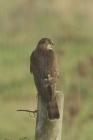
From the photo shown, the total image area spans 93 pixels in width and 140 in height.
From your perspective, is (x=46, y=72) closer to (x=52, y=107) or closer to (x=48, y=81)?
(x=48, y=81)

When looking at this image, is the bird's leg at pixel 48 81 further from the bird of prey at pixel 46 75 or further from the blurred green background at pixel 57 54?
the blurred green background at pixel 57 54

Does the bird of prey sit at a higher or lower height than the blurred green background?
higher

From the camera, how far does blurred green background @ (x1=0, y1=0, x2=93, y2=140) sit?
33.3 feet

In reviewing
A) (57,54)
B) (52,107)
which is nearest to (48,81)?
(52,107)

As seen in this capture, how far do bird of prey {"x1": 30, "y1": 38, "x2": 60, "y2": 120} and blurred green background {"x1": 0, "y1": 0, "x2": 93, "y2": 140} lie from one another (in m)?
4.36

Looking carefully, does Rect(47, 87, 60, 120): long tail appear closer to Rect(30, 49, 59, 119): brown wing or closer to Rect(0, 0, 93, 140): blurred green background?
Rect(30, 49, 59, 119): brown wing

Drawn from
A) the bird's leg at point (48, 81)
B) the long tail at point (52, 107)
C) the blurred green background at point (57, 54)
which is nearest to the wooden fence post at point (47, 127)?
the long tail at point (52, 107)

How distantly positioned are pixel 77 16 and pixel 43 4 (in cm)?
97

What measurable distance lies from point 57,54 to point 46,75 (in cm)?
786

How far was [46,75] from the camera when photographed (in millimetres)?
4500

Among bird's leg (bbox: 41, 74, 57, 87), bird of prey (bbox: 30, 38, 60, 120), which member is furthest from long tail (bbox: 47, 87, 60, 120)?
bird's leg (bbox: 41, 74, 57, 87)

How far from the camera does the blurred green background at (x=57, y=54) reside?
10.1 meters

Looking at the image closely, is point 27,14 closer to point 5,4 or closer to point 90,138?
point 5,4

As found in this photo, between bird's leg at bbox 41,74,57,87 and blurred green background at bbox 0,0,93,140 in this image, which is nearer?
bird's leg at bbox 41,74,57,87
